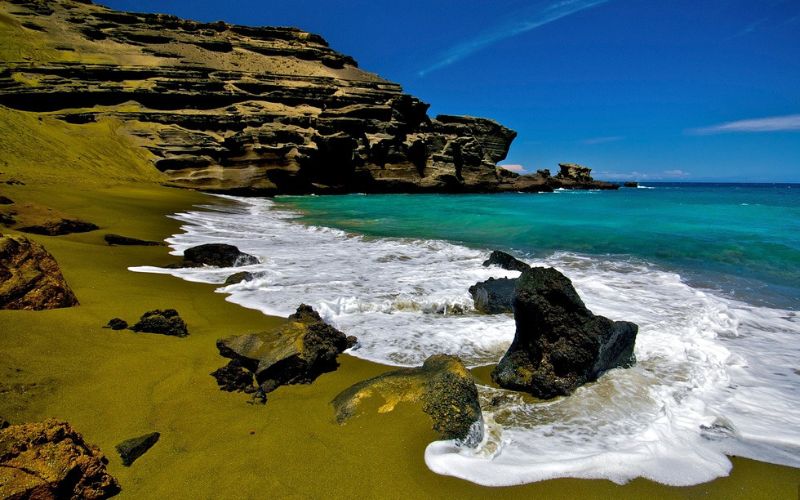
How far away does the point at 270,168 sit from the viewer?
134ft

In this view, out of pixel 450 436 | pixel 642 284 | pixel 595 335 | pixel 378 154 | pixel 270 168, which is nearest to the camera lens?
pixel 450 436

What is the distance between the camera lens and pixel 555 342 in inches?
174

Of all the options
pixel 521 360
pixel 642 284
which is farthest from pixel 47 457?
pixel 642 284

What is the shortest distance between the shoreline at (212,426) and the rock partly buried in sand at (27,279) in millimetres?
220

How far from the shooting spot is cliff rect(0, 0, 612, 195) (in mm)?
40438

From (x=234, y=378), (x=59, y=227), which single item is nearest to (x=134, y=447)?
(x=234, y=378)

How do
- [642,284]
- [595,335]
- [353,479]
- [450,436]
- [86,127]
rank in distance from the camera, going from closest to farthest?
[353,479], [450,436], [595,335], [642,284], [86,127]

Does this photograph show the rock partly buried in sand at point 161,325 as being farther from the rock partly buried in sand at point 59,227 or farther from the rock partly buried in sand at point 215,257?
the rock partly buried in sand at point 59,227

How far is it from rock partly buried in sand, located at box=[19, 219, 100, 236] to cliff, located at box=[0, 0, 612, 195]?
27209 millimetres

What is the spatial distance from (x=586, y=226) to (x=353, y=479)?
22274mm

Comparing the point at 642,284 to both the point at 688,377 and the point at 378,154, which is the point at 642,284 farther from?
the point at 378,154

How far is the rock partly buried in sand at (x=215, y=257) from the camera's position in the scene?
29.7 feet

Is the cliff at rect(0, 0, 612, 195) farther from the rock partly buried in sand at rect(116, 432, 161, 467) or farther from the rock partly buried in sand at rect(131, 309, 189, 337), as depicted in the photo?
the rock partly buried in sand at rect(116, 432, 161, 467)

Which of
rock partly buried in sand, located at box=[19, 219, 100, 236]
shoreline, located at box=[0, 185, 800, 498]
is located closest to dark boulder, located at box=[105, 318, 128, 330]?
shoreline, located at box=[0, 185, 800, 498]
